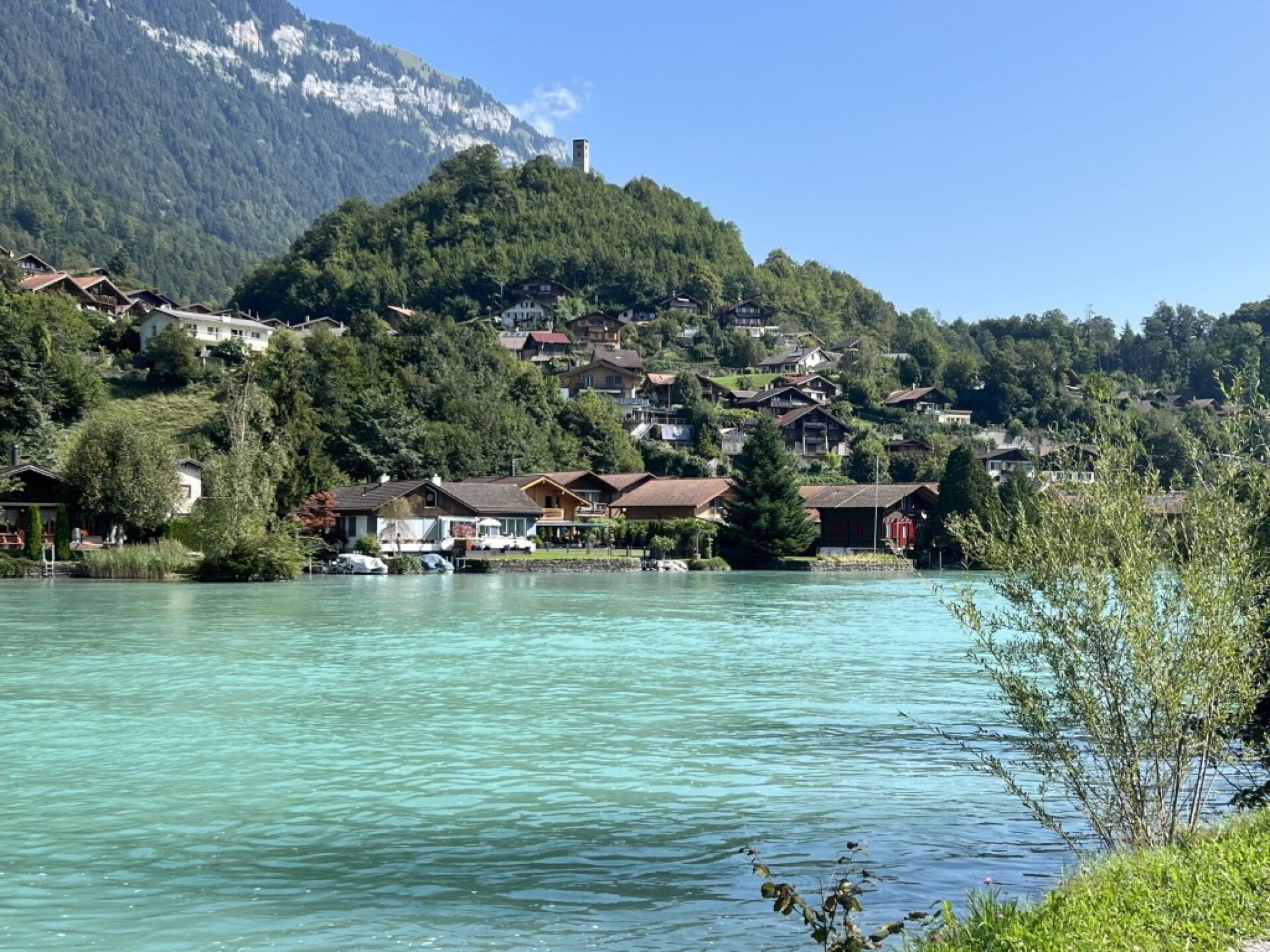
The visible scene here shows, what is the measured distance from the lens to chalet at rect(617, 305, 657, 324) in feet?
518

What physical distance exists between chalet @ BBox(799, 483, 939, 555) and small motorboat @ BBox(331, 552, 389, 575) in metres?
29.8

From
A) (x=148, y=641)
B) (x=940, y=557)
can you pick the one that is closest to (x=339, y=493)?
(x=940, y=557)

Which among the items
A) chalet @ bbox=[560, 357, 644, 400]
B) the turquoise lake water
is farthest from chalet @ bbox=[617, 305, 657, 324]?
the turquoise lake water

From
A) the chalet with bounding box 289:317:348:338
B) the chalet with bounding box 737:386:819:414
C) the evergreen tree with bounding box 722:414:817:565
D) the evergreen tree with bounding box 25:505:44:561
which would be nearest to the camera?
the evergreen tree with bounding box 25:505:44:561

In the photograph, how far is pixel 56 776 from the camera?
15.3 m

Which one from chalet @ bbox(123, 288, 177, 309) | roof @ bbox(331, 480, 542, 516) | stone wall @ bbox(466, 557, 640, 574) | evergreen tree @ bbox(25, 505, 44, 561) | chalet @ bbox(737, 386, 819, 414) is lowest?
stone wall @ bbox(466, 557, 640, 574)

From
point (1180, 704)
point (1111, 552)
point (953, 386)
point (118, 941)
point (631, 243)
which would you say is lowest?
point (118, 941)

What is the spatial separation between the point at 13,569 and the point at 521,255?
372 ft

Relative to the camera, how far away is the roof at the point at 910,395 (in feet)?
424

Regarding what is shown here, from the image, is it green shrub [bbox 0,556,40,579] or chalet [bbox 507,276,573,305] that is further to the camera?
chalet [bbox 507,276,573,305]

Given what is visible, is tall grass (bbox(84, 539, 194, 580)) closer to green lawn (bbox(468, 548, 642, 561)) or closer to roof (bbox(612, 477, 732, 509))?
green lawn (bbox(468, 548, 642, 561))

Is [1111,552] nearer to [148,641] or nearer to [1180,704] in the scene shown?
[1180,704]

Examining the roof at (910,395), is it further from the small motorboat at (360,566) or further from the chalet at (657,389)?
the small motorboat at (360,566)

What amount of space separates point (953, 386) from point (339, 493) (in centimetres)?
8239
